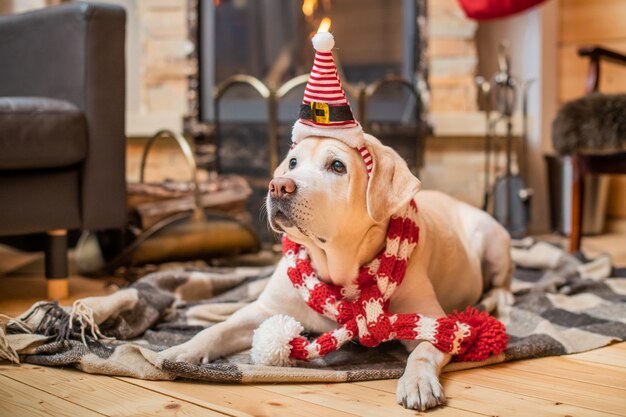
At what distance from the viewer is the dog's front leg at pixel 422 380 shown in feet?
4.09

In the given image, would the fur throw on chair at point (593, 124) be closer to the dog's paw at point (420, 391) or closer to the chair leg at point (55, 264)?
the dog's paw at point (420, 391)

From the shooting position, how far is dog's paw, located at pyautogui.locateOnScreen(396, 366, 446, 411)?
1.24 metres

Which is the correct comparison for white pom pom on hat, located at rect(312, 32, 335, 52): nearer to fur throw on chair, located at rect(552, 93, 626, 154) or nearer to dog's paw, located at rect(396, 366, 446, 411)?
dog's paw, located at rect(396, 366, 446, 411)

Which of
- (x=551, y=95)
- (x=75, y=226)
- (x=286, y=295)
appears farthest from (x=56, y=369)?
(x=551, y=95)

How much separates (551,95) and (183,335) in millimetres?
2788

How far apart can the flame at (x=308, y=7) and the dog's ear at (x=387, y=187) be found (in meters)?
2.38

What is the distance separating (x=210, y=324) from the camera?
1.85m

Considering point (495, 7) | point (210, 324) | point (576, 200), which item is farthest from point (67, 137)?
point (495, 7)

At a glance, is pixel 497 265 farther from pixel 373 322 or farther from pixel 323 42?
pixel 323 42

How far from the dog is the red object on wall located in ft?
6.07

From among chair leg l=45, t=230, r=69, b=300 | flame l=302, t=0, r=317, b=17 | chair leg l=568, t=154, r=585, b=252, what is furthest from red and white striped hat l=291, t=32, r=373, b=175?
flame l=302, t=0, r=317, b=17

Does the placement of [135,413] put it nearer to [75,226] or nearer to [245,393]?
[245,393]

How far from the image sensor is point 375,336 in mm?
1488

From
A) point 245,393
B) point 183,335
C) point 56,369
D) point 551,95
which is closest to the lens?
point 245,393
